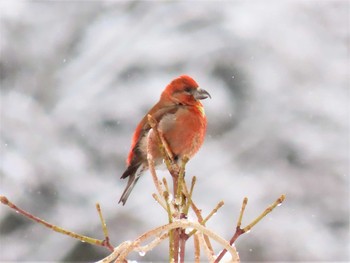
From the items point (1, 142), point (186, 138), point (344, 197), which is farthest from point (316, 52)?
point (186, 138)

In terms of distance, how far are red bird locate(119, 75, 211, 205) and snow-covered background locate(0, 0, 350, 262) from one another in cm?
362

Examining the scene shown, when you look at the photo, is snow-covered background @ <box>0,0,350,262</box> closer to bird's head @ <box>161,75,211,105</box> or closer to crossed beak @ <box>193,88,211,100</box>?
bird's head @ <box>161,75,211,105</box>

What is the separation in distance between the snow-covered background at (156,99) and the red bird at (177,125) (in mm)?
3619

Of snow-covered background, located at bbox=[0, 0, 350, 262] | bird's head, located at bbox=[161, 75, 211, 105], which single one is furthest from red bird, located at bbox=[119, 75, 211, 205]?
snow-covered background, located at bbox=[0, 0, 350, 262]

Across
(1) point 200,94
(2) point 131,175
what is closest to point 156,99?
(2) point 131,175

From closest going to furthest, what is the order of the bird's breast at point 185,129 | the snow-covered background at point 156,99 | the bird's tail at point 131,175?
the bird's breast at point 185,129, the bird's tail at point 131,175, the snow-covered background at point 156,99

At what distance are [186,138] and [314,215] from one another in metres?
5.01

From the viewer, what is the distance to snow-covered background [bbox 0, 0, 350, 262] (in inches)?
242

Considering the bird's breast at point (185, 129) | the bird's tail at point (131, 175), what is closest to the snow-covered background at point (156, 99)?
the bird's tail at point (131, 175)

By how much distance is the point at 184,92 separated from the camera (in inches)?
74.8

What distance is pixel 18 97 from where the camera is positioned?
721 centimetres

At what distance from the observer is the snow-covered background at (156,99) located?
6156mm

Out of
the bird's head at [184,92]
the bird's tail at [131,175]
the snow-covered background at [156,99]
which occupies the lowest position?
the bird's tail at [131,175]

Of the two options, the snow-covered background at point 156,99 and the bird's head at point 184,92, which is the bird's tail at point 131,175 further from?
the snow-covered background at point 156,99
